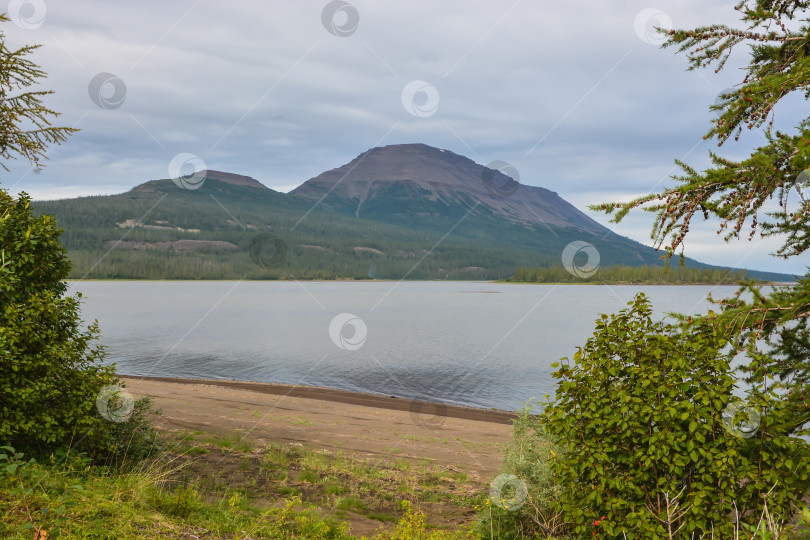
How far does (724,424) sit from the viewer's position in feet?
18.6

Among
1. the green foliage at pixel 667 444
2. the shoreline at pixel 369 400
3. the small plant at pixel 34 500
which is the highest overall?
the green foliage at pixel 667 444

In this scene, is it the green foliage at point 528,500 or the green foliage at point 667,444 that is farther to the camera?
the green foliage at point 528,500

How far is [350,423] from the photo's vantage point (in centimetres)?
1930

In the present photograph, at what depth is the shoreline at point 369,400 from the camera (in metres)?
25.0

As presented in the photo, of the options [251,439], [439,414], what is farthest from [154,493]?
[439,414]

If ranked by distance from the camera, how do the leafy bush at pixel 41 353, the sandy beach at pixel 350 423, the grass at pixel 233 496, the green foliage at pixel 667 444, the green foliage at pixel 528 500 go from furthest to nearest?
the sandy beach at pixel 350 423
the leafy bush at pixel 41 353
the green foliage at pixel 528 500
the grass at pixel 233 496
the green foliage at pixel 667 444

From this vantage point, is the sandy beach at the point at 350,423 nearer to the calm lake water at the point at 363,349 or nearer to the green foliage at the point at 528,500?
the calm lake water at the point at 363,349

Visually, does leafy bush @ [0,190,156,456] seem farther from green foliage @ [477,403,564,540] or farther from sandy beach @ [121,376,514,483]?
sandy beach @ [121,376,514,483]

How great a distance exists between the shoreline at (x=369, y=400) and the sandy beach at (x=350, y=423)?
Result: 55mm

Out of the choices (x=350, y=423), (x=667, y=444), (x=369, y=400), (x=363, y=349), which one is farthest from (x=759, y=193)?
(x=363, y=349)

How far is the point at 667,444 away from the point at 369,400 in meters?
23.0

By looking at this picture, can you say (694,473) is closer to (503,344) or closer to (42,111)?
(42,111)

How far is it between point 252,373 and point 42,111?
26.5 m

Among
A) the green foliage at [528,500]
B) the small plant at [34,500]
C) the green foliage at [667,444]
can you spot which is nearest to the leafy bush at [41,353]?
the small plant at [34,500]
